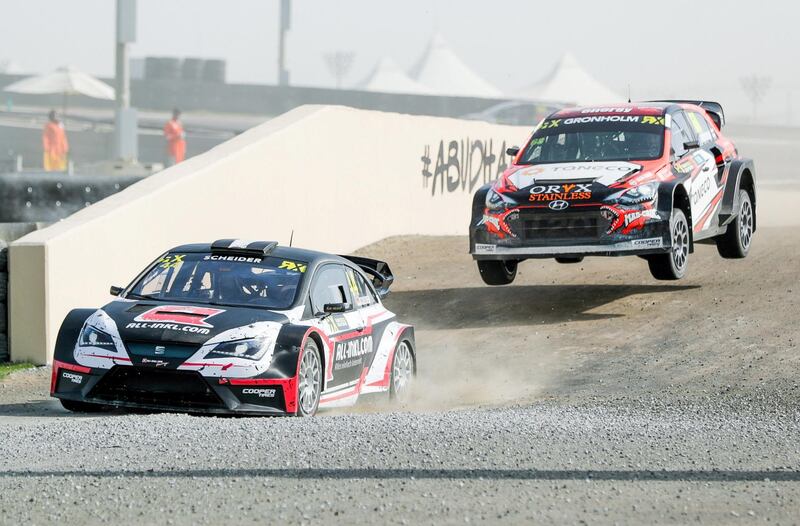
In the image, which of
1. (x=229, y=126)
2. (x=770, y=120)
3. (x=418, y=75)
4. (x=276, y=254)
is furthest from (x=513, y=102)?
(x=770, y=120)

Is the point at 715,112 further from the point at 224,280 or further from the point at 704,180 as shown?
the point at 224,280

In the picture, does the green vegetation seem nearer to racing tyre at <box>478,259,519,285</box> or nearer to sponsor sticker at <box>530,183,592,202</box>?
racing tyre at <box>478,259,519,285</box>

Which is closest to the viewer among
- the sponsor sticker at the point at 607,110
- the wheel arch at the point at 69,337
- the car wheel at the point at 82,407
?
the wheel arch at the point at 69,337

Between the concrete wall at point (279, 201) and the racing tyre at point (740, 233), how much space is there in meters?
5.62

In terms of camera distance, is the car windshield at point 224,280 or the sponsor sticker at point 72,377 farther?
the car windshield at point 224,280

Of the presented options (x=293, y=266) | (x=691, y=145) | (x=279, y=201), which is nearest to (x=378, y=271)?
(x=293, y=266)

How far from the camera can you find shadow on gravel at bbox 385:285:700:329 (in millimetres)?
14891

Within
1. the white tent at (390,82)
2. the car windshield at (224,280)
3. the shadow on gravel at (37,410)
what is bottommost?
the white tent at (390,82)

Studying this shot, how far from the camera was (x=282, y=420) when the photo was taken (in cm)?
855

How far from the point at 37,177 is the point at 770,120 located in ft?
441

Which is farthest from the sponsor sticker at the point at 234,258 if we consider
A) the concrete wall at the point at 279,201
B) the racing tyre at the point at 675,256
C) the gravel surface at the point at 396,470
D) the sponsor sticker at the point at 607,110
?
the sponsor sticker at the point at 607,110

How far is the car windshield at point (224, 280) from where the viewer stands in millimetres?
9992

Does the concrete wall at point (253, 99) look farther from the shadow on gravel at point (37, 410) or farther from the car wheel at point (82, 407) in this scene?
the car wheel at point (82, 407)

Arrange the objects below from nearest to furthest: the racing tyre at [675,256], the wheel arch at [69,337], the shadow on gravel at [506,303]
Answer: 1. the wheel arch at [69,337]
2. the racing tyre at [675,256]
3. the shadow on gravel at [506,303]
